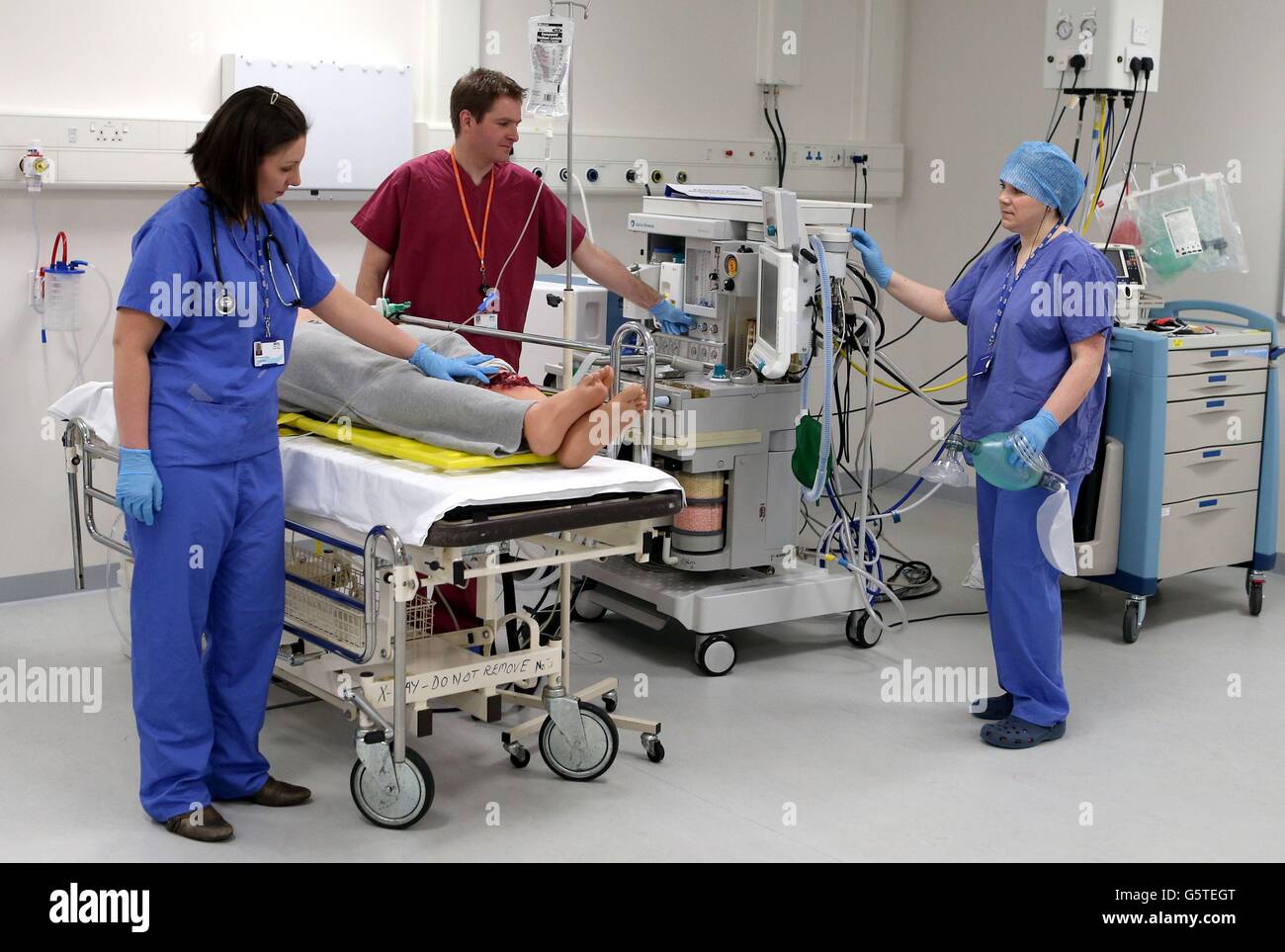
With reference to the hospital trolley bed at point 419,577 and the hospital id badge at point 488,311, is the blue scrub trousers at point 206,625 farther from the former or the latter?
the hospital id badge at point 488,311

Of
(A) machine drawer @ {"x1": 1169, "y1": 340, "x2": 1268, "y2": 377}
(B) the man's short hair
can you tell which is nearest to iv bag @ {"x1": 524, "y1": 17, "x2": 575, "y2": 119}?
(B) the man's short hair

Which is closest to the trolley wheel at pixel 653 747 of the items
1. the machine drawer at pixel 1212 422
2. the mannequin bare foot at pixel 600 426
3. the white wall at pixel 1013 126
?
the mannequin bare foot at pixel 600 426

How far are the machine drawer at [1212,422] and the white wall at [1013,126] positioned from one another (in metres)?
0.66

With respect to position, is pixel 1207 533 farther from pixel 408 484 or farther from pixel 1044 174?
pixel 408 484

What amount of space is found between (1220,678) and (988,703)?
31.2 inches

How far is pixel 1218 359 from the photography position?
4395mm

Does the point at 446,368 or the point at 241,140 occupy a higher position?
the point at 241,140

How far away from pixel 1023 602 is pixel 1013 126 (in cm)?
298

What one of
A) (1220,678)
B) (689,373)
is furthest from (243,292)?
(1220,678)

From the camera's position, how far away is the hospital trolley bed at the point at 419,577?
8.95 ft

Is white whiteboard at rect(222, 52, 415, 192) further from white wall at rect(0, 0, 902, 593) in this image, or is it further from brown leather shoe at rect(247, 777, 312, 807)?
brown leather shoe at rect(247, 777, 312, 807)

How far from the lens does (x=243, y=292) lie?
275 cm

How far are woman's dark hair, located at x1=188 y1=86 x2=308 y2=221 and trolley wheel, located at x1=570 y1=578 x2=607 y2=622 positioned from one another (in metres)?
1.88

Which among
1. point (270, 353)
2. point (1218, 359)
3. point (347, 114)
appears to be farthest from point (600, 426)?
point (1218, 359)
